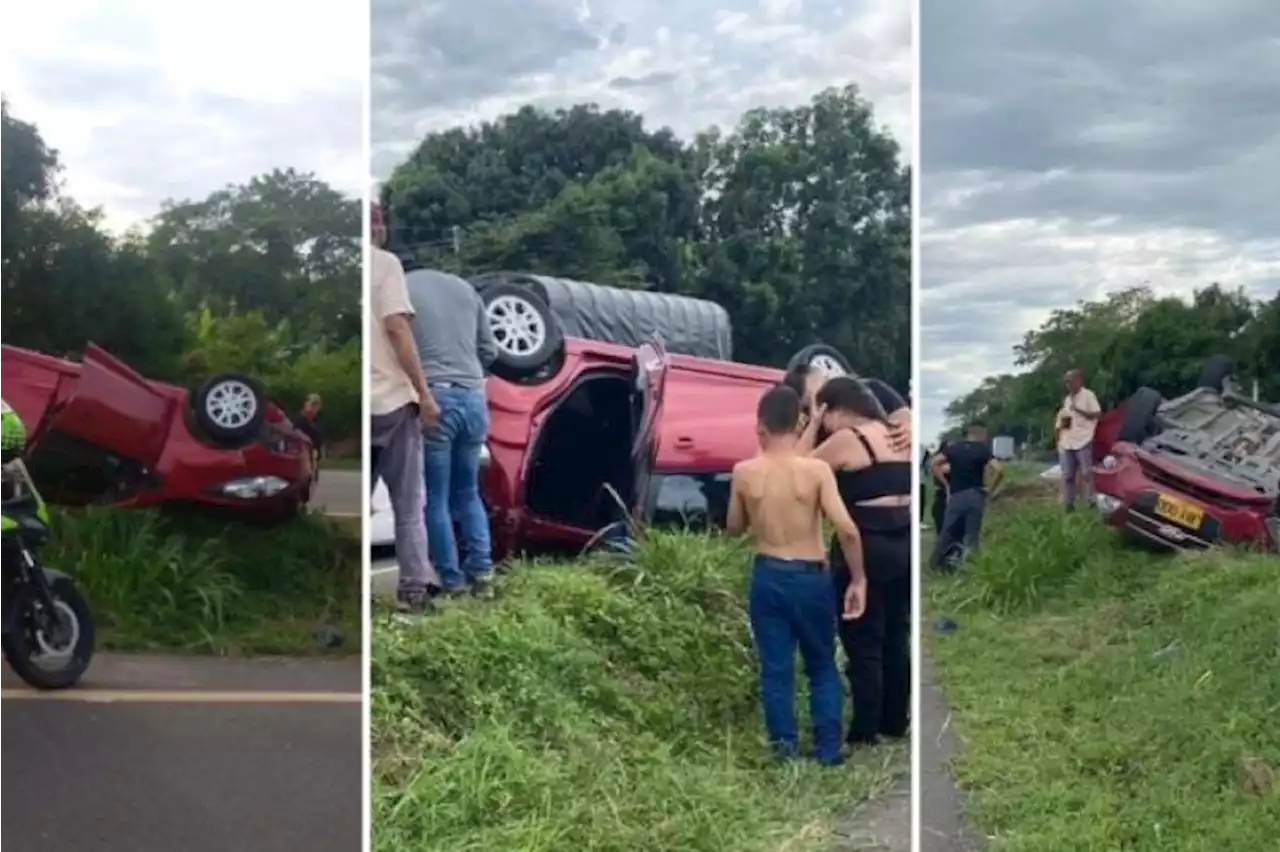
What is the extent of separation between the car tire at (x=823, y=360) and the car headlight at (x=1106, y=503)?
0.78m

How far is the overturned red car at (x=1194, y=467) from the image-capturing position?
343 cm

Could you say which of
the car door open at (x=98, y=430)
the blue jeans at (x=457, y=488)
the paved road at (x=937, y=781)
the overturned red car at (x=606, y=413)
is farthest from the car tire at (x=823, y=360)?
the car door open at (x=98, y=430)

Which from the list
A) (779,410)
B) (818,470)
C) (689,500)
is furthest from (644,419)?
(818,470)

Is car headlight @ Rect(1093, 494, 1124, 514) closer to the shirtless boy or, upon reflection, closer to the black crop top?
the black crop top

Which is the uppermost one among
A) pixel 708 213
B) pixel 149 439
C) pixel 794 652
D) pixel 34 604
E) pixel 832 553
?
pixel 708 213

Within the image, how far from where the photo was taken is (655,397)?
134 inches

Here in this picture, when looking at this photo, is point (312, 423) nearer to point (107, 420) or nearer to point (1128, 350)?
point (107, 420)

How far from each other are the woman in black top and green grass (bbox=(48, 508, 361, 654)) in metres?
1.28

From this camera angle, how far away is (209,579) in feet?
11.1

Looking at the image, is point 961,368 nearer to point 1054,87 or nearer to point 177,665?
point 1054,87

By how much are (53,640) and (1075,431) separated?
8.98 feet

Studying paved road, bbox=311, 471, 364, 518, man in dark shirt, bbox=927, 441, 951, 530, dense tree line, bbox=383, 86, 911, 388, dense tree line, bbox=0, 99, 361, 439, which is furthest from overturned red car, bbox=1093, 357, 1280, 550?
dense tree line, bbox=0, 99, 361, 439

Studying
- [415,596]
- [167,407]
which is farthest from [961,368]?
[167,407]

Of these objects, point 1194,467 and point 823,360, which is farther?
point 1194,467
